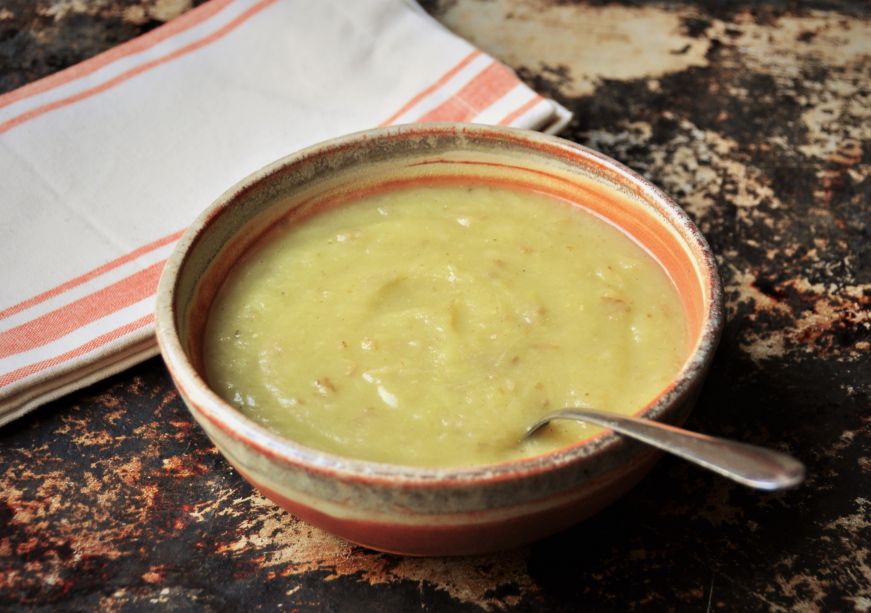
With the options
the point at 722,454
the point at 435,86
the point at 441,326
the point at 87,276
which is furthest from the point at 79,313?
the point at 722,454

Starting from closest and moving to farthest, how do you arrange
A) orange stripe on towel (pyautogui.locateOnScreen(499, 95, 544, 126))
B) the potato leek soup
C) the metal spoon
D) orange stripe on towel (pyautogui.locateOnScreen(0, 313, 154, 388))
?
the metal spoon → the potato leek soup → orange stripe on towel (pyautogui.locateOnScreen(0, 313, 154, 388)) → orange stripe on towel (pyautogui.locateOnScreen(499, 95, 544, 126))

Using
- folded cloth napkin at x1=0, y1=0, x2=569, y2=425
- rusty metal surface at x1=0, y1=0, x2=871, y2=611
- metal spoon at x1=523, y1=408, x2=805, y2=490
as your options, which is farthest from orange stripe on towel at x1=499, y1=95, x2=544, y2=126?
metal spoon at x1=523, y1=408, x2=805, y2=490

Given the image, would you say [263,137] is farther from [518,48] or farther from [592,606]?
[592,606]

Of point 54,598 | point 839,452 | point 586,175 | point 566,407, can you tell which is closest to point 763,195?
point 586,175

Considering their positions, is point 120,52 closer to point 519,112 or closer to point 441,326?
point 519,112

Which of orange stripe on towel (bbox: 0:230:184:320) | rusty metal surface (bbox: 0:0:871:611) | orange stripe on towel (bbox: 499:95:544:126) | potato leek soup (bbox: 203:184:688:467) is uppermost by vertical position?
potato leek soup (bbox: 203:184:688:467)

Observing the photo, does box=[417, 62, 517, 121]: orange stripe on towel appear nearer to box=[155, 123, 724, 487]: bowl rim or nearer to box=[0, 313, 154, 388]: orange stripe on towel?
box=[155, 123, 724, 487]: bowl rim
